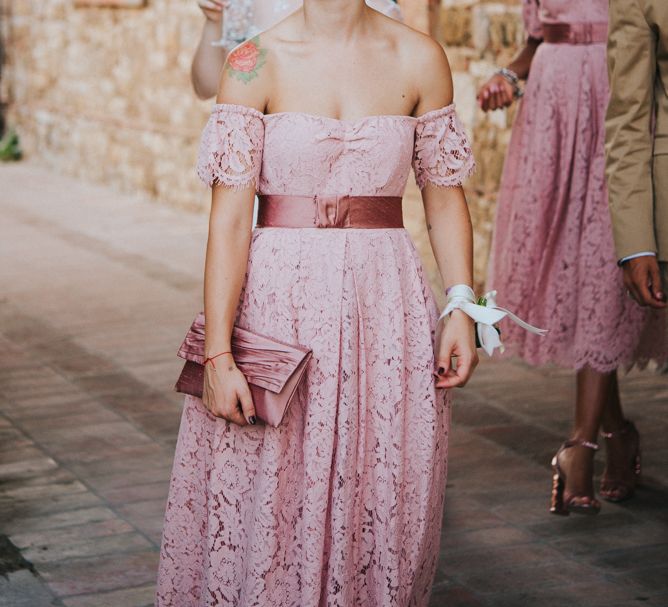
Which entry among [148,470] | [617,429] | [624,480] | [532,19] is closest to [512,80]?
[532,19]

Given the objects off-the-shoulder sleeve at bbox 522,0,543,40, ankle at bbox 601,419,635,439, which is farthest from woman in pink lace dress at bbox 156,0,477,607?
off-the-shoulder sleeve at bbox 522,0,543,40

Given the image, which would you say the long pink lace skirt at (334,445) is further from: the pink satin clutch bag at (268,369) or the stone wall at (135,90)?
the stone wall at (135,90)

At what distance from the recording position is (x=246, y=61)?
9.16 feet

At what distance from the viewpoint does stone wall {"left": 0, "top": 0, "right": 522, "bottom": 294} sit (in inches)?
308

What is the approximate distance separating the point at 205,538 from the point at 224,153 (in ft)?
2.73

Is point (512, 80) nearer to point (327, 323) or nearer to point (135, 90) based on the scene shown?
point (327, 323)

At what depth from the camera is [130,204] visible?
12922mm

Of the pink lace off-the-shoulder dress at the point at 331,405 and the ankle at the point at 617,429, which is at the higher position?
the pink lace off-the-shoulder dress at the point at 331,405

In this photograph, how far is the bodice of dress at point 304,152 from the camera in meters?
2.79

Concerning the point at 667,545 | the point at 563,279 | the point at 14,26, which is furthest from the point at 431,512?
the point at 14,26

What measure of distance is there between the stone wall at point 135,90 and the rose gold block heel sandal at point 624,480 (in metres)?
3.19

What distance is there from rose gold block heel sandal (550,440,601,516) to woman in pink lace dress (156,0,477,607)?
1400 millimetres

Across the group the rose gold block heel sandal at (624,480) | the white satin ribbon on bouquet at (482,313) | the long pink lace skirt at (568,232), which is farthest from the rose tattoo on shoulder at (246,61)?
the rose gold block heel sandal at (624,480)

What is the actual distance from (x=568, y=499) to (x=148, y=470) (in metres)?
1.48
